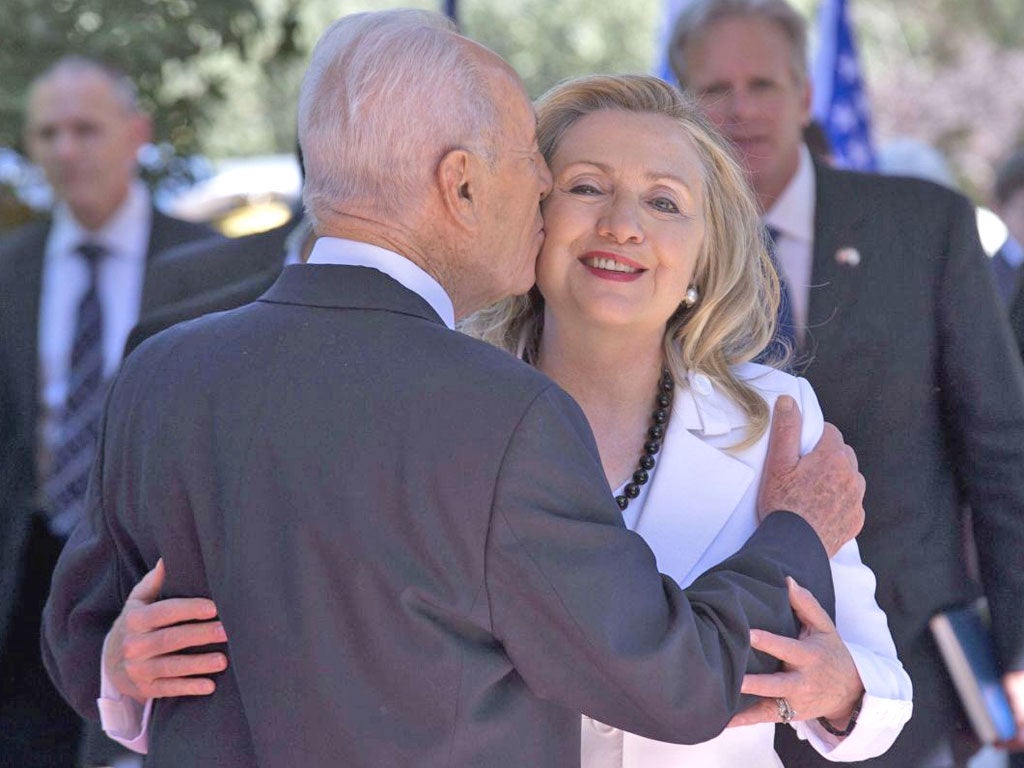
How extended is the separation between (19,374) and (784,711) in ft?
9.39

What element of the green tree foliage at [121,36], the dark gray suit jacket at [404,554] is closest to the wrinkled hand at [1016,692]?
the dark gray suit jacket at [404,554]

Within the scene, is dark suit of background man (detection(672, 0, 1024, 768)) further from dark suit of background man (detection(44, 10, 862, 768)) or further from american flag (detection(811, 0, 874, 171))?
american flag (detection(811, 0, 874, 171))

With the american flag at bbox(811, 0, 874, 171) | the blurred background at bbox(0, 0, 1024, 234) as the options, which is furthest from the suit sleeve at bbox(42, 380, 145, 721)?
the american flag at bbox(811, 0, 874, 171)

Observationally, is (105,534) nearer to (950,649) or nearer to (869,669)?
(869,669)

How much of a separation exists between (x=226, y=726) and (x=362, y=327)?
1.90 feet

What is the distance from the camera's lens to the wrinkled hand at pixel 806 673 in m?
2.30

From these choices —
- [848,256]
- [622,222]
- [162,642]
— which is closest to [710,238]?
[622,222]

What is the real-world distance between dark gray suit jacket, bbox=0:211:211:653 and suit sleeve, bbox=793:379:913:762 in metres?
2.47

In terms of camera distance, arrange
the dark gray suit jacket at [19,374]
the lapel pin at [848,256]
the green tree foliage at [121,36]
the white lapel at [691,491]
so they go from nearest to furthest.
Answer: the white lapel at [691,491]
the lapel pin at [848,256]
the dark gray suit jacket at [19,374]
the green tree foliage at [121,36]

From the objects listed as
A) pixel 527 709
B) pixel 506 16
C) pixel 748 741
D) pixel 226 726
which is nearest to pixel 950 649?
pixel 748 741

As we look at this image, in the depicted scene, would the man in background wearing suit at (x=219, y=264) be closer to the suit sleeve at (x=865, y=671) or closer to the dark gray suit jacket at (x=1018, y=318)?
the suit sleeve at (x=865, y=671)

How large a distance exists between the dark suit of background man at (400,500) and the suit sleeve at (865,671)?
0.21 meters

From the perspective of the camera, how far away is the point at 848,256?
3.57 meters

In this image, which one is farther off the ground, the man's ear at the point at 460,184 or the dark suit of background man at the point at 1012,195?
the dark suit of background man at the point at 1012,195
